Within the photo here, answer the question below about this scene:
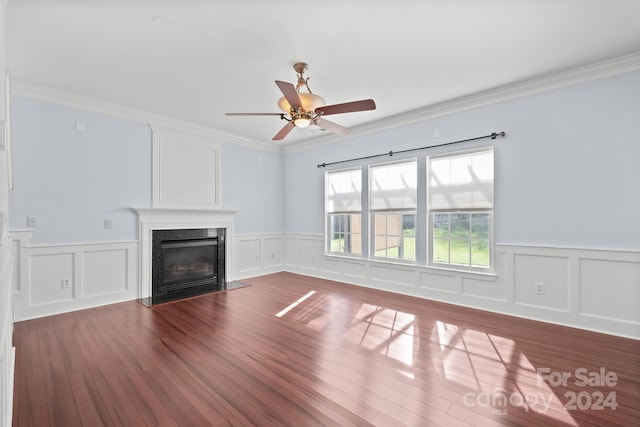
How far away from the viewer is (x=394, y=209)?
493 cm

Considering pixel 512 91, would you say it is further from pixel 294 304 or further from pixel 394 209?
pixel 294 304

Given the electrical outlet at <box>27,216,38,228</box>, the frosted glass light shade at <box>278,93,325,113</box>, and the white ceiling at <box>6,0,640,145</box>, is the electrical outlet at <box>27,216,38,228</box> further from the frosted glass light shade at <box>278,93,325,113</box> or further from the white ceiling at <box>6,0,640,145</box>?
the frosted glass light shade at <box>278,93,325,113</box>

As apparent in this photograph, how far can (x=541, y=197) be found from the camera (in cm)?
355

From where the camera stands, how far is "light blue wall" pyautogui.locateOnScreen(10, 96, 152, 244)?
3629 mm

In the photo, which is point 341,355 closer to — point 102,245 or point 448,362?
point 448,362

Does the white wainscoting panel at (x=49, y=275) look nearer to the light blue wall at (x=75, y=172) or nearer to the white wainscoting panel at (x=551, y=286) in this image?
the light blue wall at (x=75, y=172)

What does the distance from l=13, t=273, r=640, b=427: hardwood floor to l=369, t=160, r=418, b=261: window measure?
125 centimetres

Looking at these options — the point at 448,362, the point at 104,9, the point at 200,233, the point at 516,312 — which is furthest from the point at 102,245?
the point at 516,312

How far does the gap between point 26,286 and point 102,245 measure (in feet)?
2.89

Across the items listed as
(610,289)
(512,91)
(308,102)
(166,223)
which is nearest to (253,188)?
(166,223)

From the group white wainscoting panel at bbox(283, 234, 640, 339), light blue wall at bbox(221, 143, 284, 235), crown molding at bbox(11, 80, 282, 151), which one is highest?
crown molding at bbox(11, 80, 282, 151)

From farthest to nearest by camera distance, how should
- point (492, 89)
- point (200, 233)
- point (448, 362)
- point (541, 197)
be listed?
point (200, 233)
point (492, 89)
point (541, 197)
point (448, 362)

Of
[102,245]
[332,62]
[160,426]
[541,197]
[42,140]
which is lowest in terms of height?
[160,426]

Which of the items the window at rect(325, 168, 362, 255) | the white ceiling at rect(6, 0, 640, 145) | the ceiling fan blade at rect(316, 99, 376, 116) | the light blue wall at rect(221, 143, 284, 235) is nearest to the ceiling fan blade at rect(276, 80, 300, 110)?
the ceiling fan blade at rect(316, 99, 376, 116)
